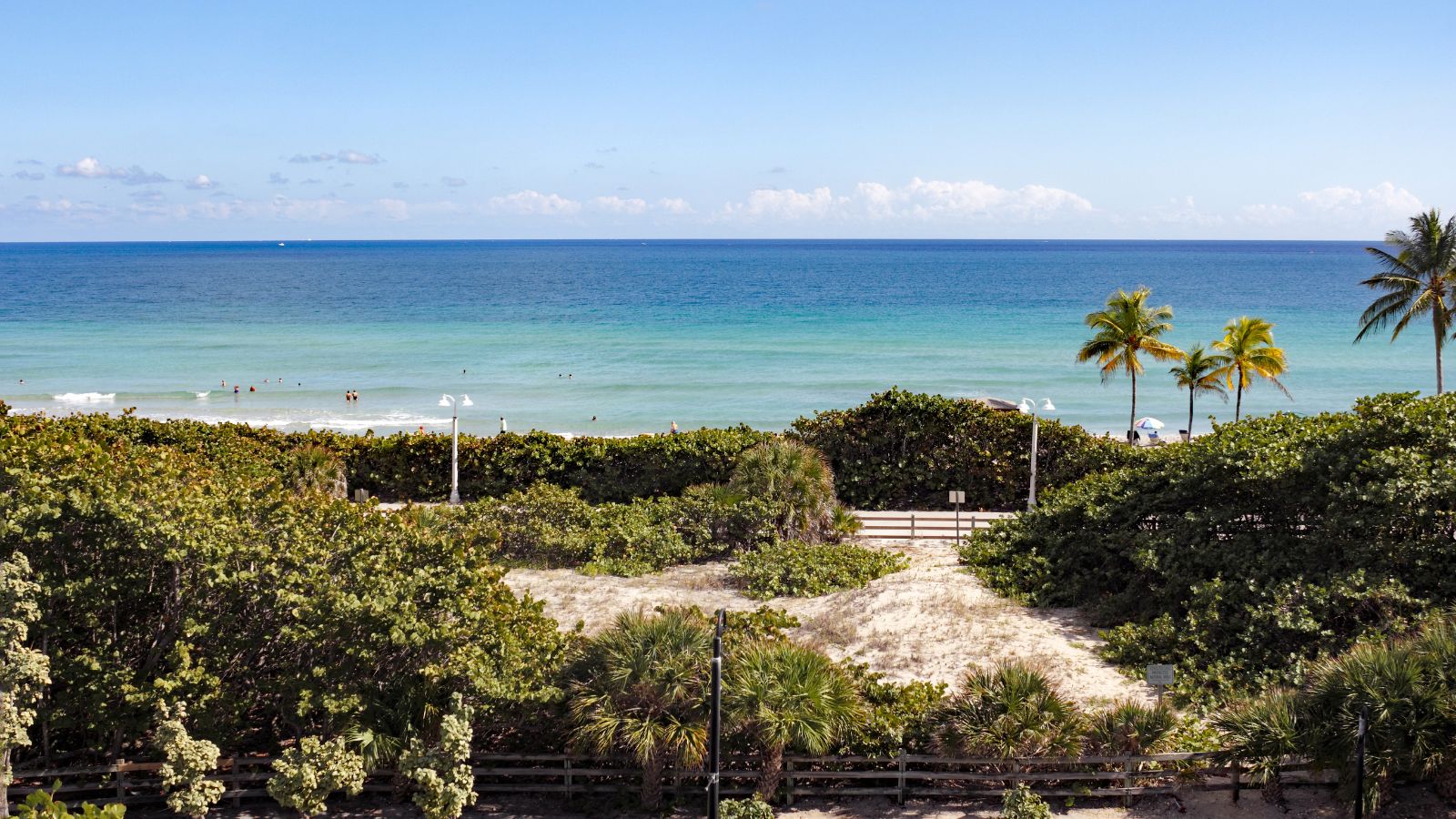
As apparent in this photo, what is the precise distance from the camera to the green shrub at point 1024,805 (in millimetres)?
12070

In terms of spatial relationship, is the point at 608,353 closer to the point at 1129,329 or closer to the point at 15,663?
the point at 1129,329

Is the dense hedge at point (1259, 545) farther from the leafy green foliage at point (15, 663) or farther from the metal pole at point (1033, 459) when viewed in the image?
the leafy green foliage at point (15, 663)

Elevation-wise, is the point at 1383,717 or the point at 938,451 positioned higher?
the point at 938,451

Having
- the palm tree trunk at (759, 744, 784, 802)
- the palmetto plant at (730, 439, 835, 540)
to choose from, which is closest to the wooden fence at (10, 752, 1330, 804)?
the palm tree trunk at (759, 744, 784, 802)

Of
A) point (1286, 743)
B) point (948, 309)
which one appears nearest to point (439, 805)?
point (1286, 743)

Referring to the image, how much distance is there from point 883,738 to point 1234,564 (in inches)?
323

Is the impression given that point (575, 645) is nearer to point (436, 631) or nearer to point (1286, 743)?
point (436, 631)

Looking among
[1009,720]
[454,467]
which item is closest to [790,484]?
[454,467]

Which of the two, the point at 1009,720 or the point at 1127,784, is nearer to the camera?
the point at 1009,720

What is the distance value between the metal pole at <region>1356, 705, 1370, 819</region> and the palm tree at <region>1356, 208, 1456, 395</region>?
22970 mm

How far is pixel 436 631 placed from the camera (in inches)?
502

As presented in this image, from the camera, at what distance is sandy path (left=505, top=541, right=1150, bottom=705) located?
53.4 ft

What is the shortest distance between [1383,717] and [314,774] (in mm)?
12222

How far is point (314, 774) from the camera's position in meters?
12.0
